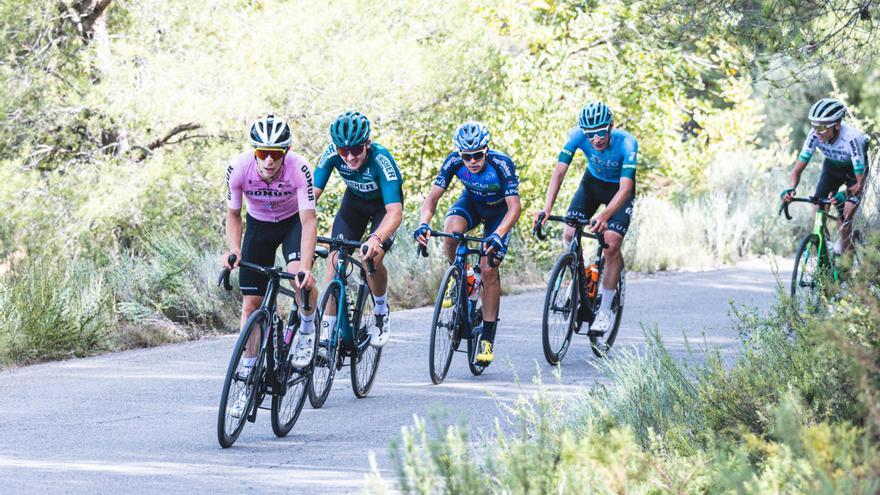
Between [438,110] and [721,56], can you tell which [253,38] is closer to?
[438,110]

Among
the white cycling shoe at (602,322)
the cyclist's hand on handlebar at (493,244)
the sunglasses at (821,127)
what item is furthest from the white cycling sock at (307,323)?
the sunglasses at (821,127)

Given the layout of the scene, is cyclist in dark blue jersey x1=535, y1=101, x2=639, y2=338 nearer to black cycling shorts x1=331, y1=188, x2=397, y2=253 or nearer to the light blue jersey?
the light blue jersey

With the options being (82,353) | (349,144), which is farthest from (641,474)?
(82,353)

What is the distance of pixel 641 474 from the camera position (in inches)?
179

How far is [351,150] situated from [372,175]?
1.17ft

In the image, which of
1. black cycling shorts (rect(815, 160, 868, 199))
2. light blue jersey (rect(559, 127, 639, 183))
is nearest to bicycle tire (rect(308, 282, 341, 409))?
light blue jersey (rect(559, 127, 639, 183))

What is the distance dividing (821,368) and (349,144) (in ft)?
13.8

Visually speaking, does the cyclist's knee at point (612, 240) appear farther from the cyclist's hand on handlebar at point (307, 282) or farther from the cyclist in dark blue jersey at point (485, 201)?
the cyclist's hand on handlebar at point (307, 282)

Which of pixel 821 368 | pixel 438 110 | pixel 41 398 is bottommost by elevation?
pixel 41 398

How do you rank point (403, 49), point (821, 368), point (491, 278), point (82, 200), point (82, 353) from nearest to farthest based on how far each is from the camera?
point (821, 368)
point (491, 278)
point (82, 353)
point (82, 200)
point (403, 49)

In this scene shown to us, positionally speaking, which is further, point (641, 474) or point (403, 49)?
point (403, 49)

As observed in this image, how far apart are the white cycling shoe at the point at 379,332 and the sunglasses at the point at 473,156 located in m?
1.42

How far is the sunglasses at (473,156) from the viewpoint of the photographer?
9.71m

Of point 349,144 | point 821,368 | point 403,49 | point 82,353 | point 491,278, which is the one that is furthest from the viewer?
point 403,49
